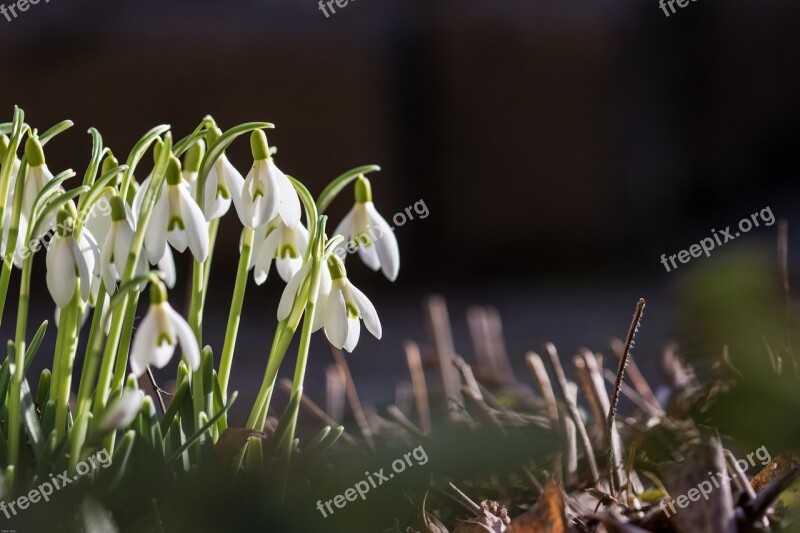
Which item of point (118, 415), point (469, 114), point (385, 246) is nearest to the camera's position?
point (118, 415)

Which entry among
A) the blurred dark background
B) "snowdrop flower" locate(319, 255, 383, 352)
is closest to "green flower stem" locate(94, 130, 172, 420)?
"snowdrop flower" locate(319, 255, 383, 352)

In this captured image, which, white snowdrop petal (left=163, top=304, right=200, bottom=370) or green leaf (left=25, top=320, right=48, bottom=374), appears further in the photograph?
green leaf (left=25, top=320, right=48, bottom=374)

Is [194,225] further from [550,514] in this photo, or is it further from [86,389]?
[550,514]

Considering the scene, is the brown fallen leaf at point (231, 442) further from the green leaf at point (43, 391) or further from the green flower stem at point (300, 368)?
the green leaf at point (43, 391)

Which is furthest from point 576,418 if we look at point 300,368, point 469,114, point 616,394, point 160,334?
point 469,114

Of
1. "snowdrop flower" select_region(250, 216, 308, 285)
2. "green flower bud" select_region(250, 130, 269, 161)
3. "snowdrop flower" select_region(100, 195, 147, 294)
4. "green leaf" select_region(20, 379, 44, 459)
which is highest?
"green flower bud" select_region(250, 130, 269, 161)

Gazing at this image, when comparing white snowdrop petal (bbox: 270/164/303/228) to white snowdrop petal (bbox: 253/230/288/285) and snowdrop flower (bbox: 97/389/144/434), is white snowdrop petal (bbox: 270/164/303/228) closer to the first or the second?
white snowdrop petal (bbox: 253/230/288/285)

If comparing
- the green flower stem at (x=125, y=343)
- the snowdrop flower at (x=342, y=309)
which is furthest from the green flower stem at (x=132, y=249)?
the snowdrop flower at (x=342, y=309)
